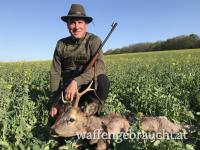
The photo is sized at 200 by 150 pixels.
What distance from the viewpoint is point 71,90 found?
279 inches

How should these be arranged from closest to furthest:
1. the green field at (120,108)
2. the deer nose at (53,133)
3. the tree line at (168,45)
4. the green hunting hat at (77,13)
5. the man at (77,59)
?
the green field at (120,108)
the deer nose at (53,133)
the man at (77,59)
the green hunting hat at (77,13)
the tree line at (168,45)

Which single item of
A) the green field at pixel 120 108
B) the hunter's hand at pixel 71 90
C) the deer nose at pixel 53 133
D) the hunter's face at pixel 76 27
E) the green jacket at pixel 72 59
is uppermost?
the hunter's face at pixel 76 27

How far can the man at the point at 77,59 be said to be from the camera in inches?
299

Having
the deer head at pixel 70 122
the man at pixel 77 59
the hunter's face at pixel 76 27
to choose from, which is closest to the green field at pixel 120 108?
the deer head at pixel 70 122

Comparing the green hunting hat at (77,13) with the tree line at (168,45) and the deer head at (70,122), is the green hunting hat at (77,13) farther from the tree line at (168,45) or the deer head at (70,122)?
the tree line at (168,45)

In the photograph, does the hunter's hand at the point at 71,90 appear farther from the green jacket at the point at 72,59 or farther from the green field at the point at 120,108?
the green field at the point at 120,108

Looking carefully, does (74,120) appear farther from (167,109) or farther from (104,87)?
(167,109)

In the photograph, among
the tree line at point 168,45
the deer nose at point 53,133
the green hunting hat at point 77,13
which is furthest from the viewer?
the tree line at point 168,45

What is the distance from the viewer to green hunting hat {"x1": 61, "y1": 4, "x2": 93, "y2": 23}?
7746 millimetres

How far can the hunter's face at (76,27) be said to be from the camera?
25.6 feet

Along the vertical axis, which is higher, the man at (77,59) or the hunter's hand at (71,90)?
the man at (77,59)

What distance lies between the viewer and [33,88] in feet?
35.2

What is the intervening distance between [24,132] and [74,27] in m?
2.66

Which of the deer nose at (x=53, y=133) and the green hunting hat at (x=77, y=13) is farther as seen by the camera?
the green hunting hat at (x=77, y=13)
